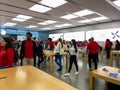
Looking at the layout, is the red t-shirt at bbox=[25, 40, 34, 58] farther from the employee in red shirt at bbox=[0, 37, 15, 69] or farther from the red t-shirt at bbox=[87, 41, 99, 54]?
the red t-shirt at bbox=[87, 41, 99, 54]

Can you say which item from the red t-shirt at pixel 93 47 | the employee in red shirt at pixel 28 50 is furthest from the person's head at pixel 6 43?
the red t-shirt at pixel 93 47

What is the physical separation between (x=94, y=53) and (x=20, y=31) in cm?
1429

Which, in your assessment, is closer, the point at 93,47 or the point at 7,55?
the point at 7,55

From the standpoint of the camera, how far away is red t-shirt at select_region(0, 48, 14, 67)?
266 centimetres

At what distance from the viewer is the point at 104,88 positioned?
11.9 ft

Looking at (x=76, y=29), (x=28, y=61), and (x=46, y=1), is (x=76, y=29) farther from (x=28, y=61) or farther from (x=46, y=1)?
(x=28, y=61)

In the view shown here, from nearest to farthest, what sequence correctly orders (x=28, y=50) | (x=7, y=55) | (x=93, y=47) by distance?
(x=7, y=55) < (x=28, y=50) < (x=93, y=47)

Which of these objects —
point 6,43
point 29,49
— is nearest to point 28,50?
point 29,49

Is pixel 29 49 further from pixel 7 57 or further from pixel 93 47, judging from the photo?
pixel 93 47

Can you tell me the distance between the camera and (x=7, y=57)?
8.90 feet

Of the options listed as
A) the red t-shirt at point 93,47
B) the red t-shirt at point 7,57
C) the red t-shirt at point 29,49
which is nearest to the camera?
the red t-shirt at point 7,57

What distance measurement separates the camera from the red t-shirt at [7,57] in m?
2.66

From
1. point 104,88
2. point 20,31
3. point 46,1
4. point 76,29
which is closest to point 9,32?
point 20,31

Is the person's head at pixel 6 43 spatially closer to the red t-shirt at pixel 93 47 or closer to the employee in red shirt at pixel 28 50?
the employee in red shirt at pixel 28 50
